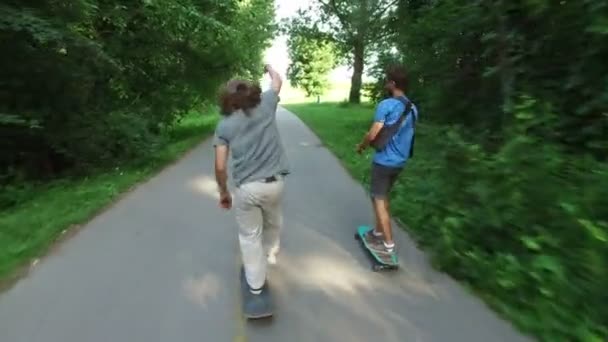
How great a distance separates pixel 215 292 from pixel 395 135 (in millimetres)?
2309

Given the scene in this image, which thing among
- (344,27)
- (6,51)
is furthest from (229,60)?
(6,51)

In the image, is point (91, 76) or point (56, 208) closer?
point (56, 208)

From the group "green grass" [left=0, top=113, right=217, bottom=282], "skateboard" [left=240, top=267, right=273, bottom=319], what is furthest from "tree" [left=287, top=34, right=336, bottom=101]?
"skateboard" [left=240, top=267, right=273, bottom=319]

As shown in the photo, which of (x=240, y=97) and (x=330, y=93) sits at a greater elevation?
(x=240, y=97)

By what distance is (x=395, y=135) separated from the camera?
Result: 5930 millimetres

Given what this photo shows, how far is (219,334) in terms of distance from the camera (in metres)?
4.47

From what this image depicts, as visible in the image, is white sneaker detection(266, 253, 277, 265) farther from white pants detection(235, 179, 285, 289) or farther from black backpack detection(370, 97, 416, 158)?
black backpack detection(370, 97, 416, 158)

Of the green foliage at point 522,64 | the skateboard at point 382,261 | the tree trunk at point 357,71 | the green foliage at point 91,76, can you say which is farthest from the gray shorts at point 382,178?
the tree trunk at point 357,71

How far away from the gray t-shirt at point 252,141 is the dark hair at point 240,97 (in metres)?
0.05

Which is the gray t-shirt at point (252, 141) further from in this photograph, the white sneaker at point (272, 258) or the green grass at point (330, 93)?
the green grass at point (330, 93)

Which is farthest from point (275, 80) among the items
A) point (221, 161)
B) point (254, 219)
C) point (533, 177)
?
point (533, 177)

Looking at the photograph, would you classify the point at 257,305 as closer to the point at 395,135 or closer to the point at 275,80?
the point at 275,80

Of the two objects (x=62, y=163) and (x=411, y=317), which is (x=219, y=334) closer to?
(x=411, y=317)

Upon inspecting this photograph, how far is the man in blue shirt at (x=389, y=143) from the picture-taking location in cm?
584
